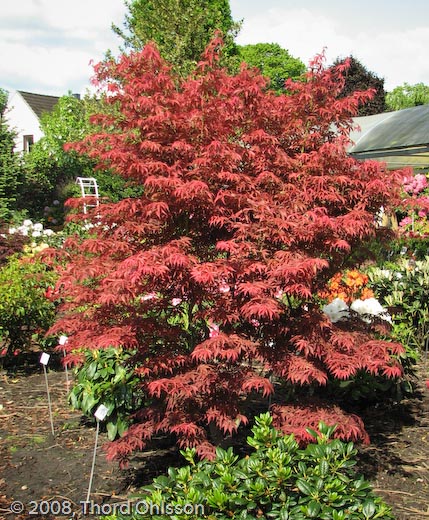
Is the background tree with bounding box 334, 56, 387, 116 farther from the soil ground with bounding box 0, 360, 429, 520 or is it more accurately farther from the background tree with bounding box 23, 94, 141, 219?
the soil ground with bounding box 0, 360, 429, 520

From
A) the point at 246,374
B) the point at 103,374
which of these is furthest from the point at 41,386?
the point at 246,374

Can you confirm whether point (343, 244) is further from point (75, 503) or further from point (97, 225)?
point (75, 503)

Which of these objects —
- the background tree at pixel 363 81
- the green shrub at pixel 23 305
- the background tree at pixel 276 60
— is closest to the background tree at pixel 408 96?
the background tree at pixel 276 60

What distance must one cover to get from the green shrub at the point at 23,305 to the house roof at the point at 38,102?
94.4ft

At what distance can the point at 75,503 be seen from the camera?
3.64 metres

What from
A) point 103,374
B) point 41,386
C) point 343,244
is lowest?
point 41,386

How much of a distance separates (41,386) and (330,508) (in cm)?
424

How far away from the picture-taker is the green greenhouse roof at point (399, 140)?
13250 mm

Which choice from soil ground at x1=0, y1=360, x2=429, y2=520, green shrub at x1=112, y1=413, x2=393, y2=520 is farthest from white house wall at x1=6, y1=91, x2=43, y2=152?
green shrub at x1=112, y1=413, x2=393, y2=520

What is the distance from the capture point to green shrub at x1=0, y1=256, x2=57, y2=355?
6215mm

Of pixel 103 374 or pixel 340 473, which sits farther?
pixel 103 374

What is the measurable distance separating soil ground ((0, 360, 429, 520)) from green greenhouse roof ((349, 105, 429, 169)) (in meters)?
8.66

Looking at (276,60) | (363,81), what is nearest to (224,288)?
(363,81)

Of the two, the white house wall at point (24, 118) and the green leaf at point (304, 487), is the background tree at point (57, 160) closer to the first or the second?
the white house wall at point (24, 118)
